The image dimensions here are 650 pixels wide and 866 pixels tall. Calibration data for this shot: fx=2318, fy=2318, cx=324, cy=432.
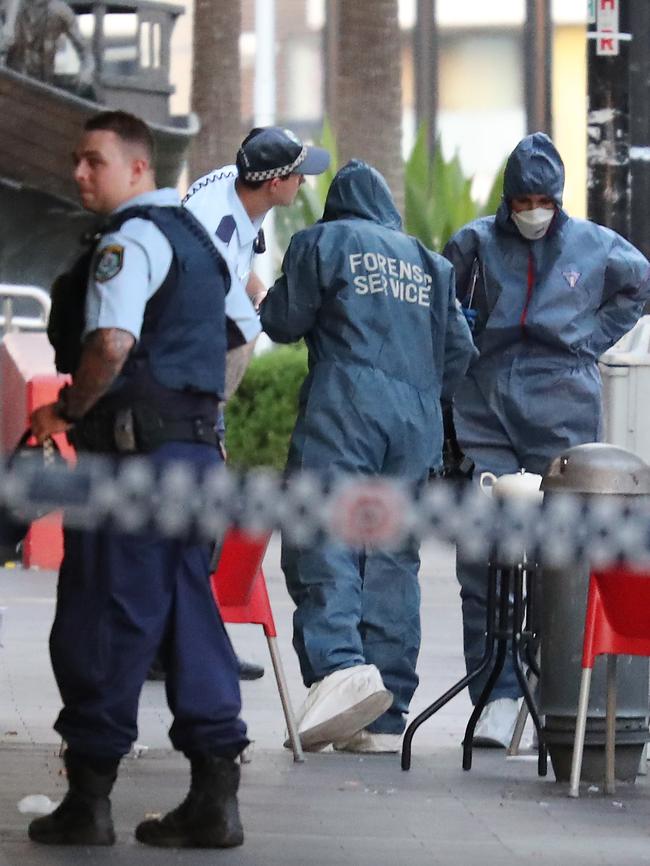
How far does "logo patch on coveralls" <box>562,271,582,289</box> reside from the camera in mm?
7961

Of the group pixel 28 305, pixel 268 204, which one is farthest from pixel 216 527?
pixel 28 305

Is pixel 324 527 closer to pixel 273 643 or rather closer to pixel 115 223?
pixel 273 643

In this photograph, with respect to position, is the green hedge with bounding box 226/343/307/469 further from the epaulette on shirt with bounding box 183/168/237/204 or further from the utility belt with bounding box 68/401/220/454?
the utility belt with bounding box 68/401/220/454

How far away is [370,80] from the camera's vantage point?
832 inches

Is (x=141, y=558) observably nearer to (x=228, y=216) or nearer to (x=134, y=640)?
(x=134, y=640)

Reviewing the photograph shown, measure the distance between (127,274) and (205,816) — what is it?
136 centimetres

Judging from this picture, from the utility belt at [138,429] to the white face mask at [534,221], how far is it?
2398 mm

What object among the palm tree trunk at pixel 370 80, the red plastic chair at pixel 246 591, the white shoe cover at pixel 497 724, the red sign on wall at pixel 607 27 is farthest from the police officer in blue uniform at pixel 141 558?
the palm tree trunk at pixel 370 80

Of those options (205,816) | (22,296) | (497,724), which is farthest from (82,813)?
(22,296)

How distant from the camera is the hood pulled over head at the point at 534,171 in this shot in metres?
7.85

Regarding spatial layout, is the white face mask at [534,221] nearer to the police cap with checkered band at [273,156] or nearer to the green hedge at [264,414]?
the police cap with checkered band at [273,156]

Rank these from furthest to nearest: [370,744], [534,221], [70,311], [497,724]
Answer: [534,221] < [497,724] < [370,744] < [70,311]

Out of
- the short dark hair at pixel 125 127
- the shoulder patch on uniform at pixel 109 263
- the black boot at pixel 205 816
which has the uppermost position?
the short dark hair at pixel 125 127

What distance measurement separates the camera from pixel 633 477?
6836mm
